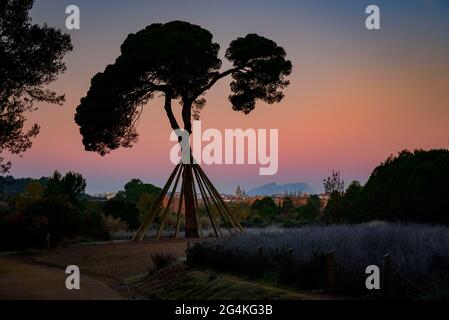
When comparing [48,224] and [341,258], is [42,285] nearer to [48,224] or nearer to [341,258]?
[341,258]

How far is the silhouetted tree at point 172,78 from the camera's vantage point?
3197 cm

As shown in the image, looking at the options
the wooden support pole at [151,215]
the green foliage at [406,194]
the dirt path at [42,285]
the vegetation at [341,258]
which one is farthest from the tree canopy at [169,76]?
the vegetation at [341,258]

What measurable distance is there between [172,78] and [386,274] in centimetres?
2246

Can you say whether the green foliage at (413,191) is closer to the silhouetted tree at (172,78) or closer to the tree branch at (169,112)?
the silhouetted tree at (172,78)

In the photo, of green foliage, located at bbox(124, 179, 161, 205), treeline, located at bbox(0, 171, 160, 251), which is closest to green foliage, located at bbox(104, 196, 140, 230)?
treeline, located at bbox(0, 171, 160, 251)

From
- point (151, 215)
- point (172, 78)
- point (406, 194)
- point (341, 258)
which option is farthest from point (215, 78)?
point (341, 258)

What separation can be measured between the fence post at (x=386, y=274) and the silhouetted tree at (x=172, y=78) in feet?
70.6

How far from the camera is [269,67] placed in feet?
108

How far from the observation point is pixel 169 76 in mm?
32812

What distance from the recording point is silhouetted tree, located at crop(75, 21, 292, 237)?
Result: 3197 cm

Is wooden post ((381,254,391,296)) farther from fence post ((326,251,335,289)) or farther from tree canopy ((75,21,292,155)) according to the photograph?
tree canopy ((75,21,292,155))

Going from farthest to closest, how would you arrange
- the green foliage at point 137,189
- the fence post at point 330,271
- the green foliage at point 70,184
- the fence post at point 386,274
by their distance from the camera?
the green foliage at point 137,189
the green foliage at point 70,184
the fence post at point 330,271
the fence post at point 386,274
